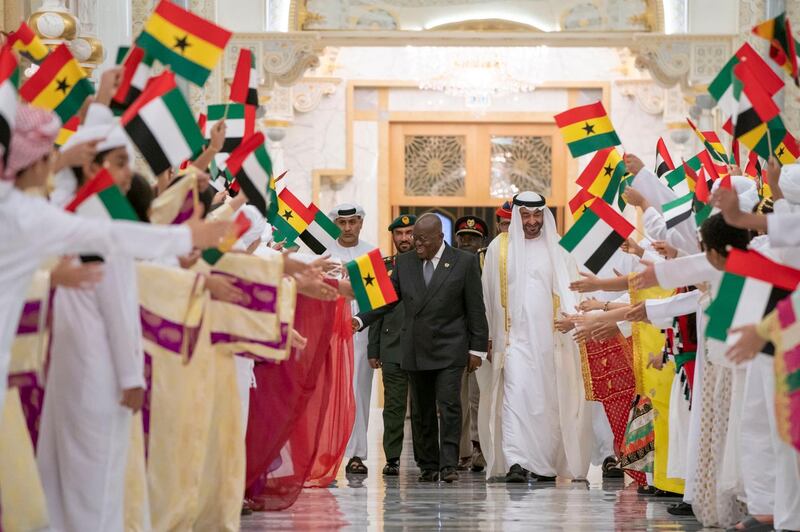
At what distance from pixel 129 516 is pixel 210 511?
0.89 m

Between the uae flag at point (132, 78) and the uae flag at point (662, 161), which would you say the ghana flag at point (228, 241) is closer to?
the uae flag at point (132, 78)

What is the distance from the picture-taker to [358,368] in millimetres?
9977

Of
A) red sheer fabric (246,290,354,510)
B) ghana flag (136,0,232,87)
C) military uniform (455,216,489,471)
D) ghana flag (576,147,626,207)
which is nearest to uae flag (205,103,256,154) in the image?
ghana flag (136,0,232,87)

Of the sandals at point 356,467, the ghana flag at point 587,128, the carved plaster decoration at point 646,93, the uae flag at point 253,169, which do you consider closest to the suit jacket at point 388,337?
the sandals at point 356,467

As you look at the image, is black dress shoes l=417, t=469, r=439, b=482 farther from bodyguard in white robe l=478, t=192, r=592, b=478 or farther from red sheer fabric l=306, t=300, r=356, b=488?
red sheer fabric l=306, t=300, r=356, b=488

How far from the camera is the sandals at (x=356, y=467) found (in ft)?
30.7

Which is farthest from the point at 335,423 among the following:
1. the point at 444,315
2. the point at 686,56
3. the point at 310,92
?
the point at 310,92

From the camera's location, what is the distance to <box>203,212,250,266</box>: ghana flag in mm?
4796

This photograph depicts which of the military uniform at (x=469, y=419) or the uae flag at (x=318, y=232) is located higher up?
the uae flag at (x=318, y=232)

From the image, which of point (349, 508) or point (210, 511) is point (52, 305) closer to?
point (210, 511)

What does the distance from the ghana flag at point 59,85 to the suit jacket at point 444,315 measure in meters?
3.82

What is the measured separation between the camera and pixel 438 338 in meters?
8.80

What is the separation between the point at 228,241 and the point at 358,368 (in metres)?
4.87

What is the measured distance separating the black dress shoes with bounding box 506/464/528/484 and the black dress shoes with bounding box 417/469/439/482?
43 cm
